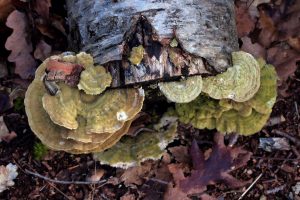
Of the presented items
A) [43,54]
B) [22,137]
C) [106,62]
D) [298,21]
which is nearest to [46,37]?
[43,54]

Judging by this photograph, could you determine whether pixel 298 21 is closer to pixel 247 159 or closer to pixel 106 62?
pixel 247 159

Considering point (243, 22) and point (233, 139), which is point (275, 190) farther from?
point (243, 22)

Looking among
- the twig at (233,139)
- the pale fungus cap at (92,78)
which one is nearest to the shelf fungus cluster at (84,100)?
the pale fungus cap at (92,78)

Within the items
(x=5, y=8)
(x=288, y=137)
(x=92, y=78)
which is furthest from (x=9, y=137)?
(x=288, y=137)

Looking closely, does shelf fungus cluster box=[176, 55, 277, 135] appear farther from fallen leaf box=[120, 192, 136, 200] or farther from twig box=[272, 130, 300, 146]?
fallen leaf box=[120, 192, 136, 200]

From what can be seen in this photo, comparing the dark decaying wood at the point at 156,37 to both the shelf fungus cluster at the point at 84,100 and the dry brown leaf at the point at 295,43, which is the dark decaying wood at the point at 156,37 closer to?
the shelf fungus cluster at the point at 84,100

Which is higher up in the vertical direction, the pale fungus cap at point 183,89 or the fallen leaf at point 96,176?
the pale fungus cap at point 183,89
